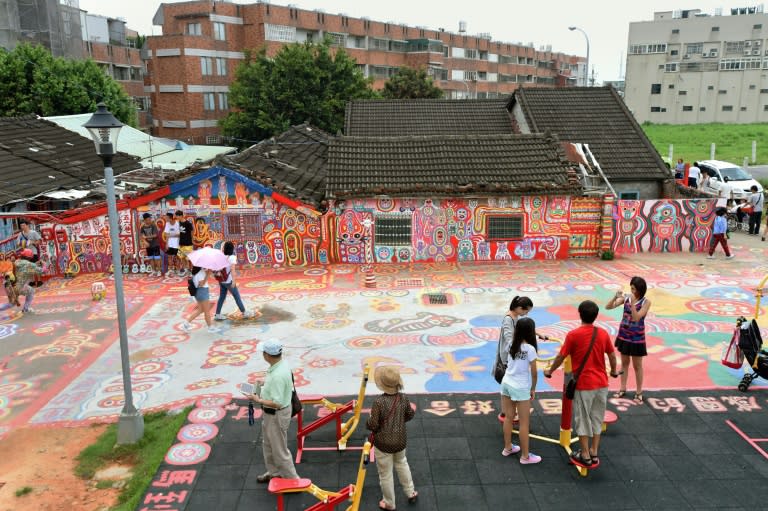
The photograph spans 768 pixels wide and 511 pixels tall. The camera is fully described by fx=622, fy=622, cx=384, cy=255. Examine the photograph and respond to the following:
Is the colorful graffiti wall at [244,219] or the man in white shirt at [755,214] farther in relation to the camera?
the man in white shirt at [755,214]

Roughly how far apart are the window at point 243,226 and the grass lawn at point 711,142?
102ft

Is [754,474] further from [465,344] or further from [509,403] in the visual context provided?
[465,344]

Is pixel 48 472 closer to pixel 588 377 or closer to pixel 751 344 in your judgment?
pixel 588 377

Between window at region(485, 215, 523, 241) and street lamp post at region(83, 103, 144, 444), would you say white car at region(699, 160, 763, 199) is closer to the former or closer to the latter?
window at region(485, 215, 523, 241)

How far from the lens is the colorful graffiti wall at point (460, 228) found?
693 inches

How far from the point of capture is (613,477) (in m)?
7.14

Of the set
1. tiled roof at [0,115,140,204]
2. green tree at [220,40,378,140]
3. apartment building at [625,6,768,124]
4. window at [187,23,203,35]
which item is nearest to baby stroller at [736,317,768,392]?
tiled roof at [0,115,140,204]

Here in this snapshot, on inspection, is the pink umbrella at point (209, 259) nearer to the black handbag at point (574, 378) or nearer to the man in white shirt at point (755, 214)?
the black handbag at point (574, 378)

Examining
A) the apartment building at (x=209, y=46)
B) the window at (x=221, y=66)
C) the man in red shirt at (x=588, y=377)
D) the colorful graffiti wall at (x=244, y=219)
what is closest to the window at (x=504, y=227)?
the colorful graffiti wall at (x=244, y=219)

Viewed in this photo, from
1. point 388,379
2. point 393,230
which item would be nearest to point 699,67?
point 393,230

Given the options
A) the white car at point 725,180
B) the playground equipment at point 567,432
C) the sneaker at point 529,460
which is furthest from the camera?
the white car at point 725,180

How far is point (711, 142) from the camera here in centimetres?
4888

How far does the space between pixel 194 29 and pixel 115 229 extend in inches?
1881

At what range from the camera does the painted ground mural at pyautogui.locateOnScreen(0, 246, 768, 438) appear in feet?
32.9
